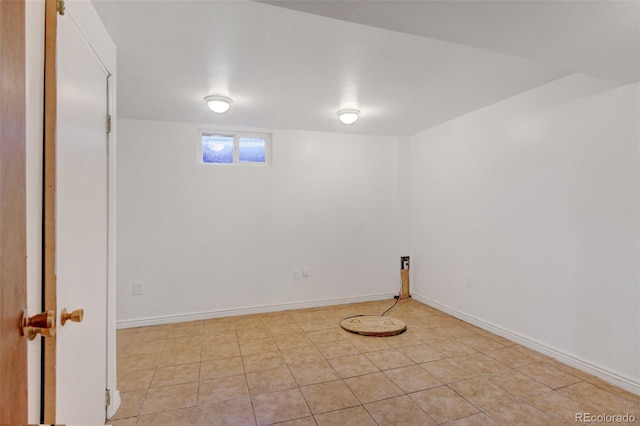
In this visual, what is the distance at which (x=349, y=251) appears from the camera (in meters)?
4.50

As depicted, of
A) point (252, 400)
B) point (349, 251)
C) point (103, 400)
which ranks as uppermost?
point (349, 251)

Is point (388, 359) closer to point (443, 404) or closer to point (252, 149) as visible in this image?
point (443, 404)

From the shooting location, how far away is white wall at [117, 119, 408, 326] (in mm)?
3666

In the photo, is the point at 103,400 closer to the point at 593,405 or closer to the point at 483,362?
the point at 483,362

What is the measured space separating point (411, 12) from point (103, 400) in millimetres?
2534

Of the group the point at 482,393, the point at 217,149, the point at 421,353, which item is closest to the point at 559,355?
the point at 482,393

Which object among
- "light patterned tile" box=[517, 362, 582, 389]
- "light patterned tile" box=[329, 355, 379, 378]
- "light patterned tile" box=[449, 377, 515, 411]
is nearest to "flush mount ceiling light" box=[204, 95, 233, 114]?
"light patterned tile" box=[329, 355, 379, 378]

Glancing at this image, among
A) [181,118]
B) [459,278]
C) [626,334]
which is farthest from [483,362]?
[181,118]

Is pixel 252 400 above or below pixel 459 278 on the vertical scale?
below

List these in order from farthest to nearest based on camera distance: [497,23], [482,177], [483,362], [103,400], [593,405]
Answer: [482,177] < [483,362] < [593,405] < [103,400] < [497,23]

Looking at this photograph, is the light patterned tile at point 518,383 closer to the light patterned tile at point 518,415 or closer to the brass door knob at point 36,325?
the light patterned tile at point 518,415

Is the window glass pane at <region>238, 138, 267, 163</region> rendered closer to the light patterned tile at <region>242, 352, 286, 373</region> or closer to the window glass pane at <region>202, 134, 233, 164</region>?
the window glass pane at <region>202, 134, 233, 164</region>

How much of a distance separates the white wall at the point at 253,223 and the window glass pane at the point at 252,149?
0.56 ft

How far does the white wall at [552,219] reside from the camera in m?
2.33
